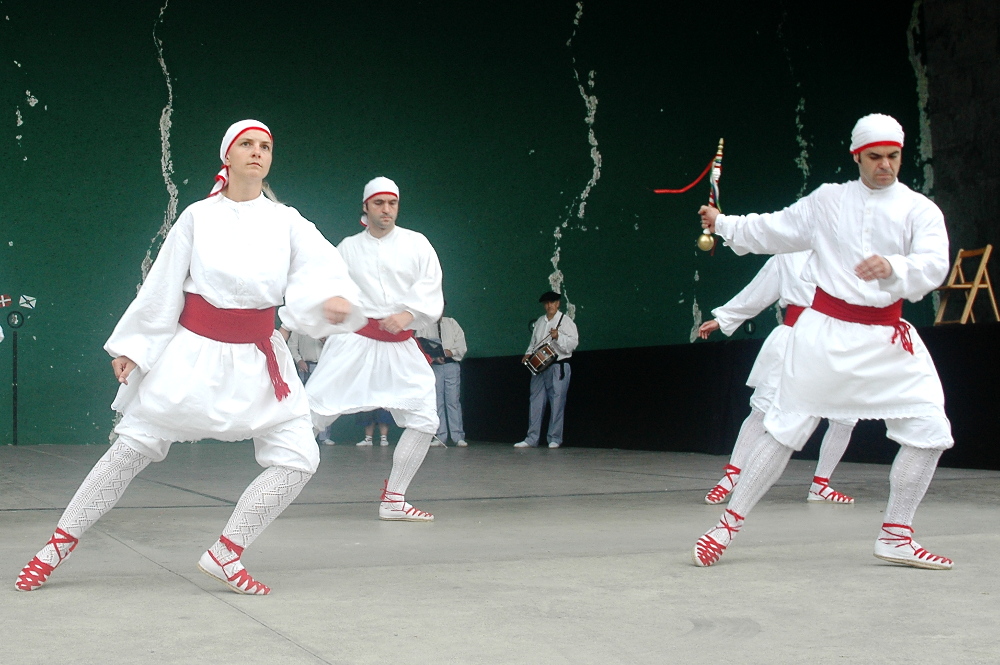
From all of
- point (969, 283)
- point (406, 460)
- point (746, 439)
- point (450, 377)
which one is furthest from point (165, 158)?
point (969, 283)

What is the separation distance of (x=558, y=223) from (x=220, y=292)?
9.35 m

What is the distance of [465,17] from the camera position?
1215cm

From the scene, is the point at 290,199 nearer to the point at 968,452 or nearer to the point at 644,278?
the point at 644,278

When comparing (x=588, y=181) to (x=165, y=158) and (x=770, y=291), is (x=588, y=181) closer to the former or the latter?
(x=165, y=158)

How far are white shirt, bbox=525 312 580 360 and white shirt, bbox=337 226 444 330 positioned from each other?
5.41 m

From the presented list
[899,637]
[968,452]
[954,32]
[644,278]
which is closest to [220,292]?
[899,637]

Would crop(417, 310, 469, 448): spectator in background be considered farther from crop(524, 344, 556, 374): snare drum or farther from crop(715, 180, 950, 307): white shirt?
crop(715, 180, 950, 307): white shirt

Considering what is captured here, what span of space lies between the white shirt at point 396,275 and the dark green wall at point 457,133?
6.06 m

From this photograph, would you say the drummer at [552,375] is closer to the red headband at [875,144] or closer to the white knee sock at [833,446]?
the white knee sock at [833,446]

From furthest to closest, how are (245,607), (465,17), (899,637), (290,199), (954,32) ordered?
(954,32) < (465,17) < (290,199) < (245,607) < (899,637)

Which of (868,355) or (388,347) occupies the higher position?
(868,355)

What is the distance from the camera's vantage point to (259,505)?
322cm

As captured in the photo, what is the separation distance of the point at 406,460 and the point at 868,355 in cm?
225

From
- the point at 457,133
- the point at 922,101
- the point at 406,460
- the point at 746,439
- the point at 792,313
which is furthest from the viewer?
the point at 922,101
